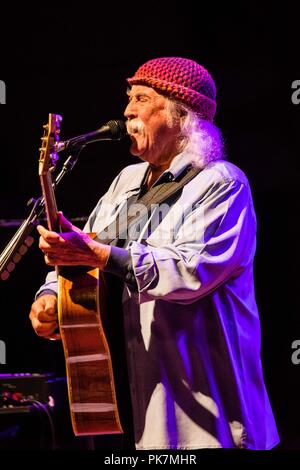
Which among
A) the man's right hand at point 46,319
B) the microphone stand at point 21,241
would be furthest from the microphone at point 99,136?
the man's right hand at point 46,319

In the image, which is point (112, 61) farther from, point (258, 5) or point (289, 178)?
point (289, 178)

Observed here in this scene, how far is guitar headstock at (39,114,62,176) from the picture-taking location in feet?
8.39

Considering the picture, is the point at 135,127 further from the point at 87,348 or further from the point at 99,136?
the point at 87,348

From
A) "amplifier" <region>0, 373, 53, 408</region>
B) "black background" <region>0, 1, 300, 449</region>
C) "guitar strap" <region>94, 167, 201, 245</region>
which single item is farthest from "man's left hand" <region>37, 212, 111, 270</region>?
A: "black background" <region>0, 1, 300, 449</region>

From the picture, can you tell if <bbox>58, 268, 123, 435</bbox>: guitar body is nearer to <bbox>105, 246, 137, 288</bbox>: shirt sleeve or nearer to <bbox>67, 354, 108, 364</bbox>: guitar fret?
<bbox>67, 354, 108, 364</bbox>: guitar fret

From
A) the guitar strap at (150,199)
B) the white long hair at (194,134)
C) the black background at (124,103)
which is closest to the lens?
the guitar strap at (150,199)

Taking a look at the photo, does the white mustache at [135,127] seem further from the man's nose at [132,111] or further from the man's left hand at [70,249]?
the man's left hand at [70,249]

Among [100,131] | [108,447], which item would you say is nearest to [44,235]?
[100,131]

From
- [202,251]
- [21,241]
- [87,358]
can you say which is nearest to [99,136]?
[21,241]

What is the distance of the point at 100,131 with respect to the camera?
2852mm

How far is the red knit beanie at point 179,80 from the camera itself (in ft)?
10.1

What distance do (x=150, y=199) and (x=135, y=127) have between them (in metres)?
0.35

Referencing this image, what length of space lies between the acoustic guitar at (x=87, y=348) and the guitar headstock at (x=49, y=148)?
1.39 ft

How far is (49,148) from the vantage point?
2578 millimetres
